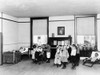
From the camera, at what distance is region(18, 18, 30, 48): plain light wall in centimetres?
780

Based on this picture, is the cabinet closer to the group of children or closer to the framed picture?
the framed picture

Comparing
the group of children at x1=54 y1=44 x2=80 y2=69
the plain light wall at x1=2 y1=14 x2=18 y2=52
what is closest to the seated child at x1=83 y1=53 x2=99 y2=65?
the group of children at x1=54 y1=44 x2=80 y2=69

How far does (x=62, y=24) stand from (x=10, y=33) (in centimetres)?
348

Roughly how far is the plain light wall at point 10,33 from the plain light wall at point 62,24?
2.48 metres

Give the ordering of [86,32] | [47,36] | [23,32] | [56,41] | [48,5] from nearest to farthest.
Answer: [48,5], [86,32], [56,41], [47,36], [23,32]

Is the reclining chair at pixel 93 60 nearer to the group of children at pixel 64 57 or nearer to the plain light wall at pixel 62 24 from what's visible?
the group of children at pixel 64 57

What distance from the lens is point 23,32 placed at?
786 centimetres

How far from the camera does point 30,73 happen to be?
14.1 ft

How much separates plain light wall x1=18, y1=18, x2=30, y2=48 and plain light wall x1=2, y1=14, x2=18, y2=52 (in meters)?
0.31

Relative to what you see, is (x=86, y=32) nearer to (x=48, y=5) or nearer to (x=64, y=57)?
(x=64, y=57)

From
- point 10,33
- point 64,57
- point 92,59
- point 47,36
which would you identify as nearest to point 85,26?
point 92,59

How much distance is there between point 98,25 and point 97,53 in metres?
1.87

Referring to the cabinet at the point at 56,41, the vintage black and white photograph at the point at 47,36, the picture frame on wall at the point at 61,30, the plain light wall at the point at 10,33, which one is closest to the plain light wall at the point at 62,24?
the vintage black and white photograph at the point at 47,36

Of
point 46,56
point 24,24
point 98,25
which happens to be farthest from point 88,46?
point 24,24
